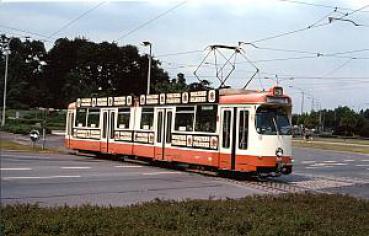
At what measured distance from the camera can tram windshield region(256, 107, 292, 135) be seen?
18712 mm

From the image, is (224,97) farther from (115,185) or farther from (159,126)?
(115,185)

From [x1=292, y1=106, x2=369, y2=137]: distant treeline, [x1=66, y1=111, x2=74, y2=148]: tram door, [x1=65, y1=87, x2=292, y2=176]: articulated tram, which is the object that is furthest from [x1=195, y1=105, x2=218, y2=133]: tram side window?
[x1=292, y1=106, x2=369, y2=137]: distant treeline

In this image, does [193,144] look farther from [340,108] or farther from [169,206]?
[340,108]

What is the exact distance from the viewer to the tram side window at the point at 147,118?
23859mm

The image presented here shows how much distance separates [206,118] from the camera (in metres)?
20.3

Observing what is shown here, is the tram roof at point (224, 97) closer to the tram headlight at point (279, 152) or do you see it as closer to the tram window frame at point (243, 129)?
the tram window frame at point (243, 129)

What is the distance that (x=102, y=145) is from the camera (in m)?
27.4

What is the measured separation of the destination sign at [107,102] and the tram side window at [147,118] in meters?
1.42

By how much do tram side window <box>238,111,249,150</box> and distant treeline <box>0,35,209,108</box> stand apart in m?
56.3

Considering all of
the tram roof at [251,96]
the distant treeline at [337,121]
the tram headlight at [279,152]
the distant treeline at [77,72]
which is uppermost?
the distant treeline at [77,72]

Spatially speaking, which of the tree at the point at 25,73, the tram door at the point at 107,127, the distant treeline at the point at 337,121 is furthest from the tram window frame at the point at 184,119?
the distant treeline at the point at 337,121

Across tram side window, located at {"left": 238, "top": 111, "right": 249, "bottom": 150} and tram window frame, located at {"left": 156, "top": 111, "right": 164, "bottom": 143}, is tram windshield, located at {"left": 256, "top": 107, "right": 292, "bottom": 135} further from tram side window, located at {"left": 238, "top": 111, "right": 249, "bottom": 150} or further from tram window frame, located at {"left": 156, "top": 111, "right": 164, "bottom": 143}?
tram window frame, located at {"left": 156, "top": 111, "right": 164, "bottom": 143}

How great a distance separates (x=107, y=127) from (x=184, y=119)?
6816mm

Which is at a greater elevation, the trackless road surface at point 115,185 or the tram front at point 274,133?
the tram front at point 274,133
